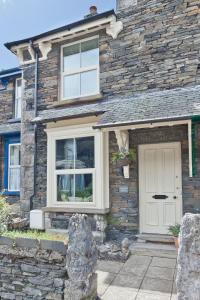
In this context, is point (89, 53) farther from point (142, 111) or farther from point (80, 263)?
point (80, 263)

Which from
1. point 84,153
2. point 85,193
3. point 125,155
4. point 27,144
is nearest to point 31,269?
point 85,193

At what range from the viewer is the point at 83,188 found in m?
7.02

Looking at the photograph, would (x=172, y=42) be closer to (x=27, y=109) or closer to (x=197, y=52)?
(x=197, y=52)

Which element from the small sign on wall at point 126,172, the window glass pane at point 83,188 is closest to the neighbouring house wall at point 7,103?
the window glass pane at point 83,188

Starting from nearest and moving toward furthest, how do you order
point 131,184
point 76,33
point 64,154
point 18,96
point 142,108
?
1. point 142,108
2. point 131,184
3. point 64,154
4. point 76,33
5. point 18,96

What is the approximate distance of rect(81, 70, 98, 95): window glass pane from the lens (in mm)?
7523

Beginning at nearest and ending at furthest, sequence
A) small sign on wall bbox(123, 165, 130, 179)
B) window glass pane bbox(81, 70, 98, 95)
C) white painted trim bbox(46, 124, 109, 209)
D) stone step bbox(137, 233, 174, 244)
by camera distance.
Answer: stone step bbox(137, 233, 174, 244) < small sign on wall bbox(123, 165, 130, 179) < white painted trim bbox(46, 124, 109, 209) < window glass pane bbox(81, 70, 98, 95)

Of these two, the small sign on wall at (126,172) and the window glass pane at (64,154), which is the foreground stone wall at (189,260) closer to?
the small sign on wall at (126,172)

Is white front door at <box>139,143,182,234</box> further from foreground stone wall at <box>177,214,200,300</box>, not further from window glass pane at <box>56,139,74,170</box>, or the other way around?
foreground stone wall at <box>177,214,200,300</box>

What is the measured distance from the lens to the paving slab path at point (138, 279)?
390cm

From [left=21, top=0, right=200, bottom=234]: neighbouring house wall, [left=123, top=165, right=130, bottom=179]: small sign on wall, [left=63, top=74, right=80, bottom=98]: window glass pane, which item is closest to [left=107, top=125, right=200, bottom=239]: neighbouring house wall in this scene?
[left=21, top=0, right=200, bottom=234]: neighbouring house wall

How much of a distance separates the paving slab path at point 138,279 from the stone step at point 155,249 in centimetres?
11

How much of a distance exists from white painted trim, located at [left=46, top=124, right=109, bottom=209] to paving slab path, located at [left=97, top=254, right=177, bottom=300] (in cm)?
179

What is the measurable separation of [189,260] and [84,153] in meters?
4.52
